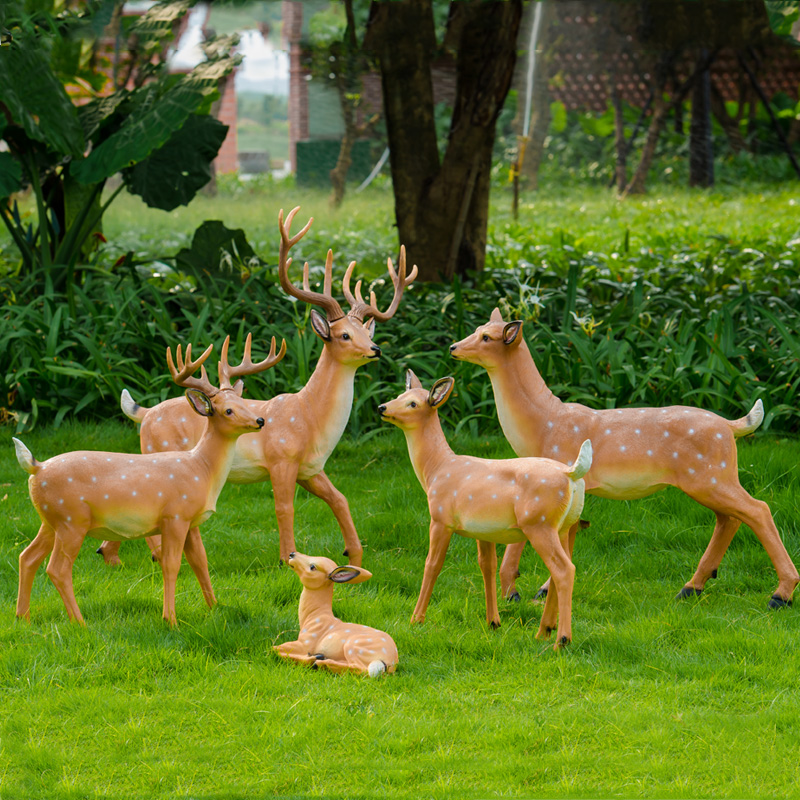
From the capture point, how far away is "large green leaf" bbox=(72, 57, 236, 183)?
794 centimetres

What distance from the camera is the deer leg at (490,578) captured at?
13.4 feet

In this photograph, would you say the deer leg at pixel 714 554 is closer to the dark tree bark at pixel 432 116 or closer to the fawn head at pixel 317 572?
the fawn head at pixel 317 572

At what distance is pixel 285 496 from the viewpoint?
4656 millimetres

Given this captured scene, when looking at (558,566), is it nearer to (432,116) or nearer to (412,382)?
(412,382)

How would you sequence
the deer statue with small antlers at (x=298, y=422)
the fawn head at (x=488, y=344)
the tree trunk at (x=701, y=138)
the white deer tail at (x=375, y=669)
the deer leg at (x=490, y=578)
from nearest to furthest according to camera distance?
1. the white deer tail at (x=375, y=669)
2. the deer leg at (x=490, y=578)
3. the fawn head at (x=488, y=344)
4. the deer statue with small antlers at (x=298, y=422)
5. the tree trunk at (x=701, y=138)

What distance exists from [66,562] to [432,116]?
5.85 metres

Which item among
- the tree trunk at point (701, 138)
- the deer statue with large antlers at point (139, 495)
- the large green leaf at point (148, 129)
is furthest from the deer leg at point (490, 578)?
the tree trunk at point (701, 138)

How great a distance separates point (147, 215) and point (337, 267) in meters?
4.80

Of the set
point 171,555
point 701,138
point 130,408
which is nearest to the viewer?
point 171,555

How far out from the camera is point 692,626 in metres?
4.18

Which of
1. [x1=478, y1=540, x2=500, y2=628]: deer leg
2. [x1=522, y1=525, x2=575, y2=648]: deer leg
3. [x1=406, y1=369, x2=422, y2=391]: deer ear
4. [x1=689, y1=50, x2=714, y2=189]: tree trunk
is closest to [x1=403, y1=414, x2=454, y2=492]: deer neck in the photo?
[x1=406, y1=369, x2=422, y2=391]: deer ear

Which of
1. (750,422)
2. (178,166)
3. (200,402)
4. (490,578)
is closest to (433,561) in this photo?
(490,578)

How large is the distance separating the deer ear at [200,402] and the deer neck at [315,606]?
0.81 m

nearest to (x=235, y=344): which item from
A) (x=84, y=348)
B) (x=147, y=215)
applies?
(x=84, y=348)
